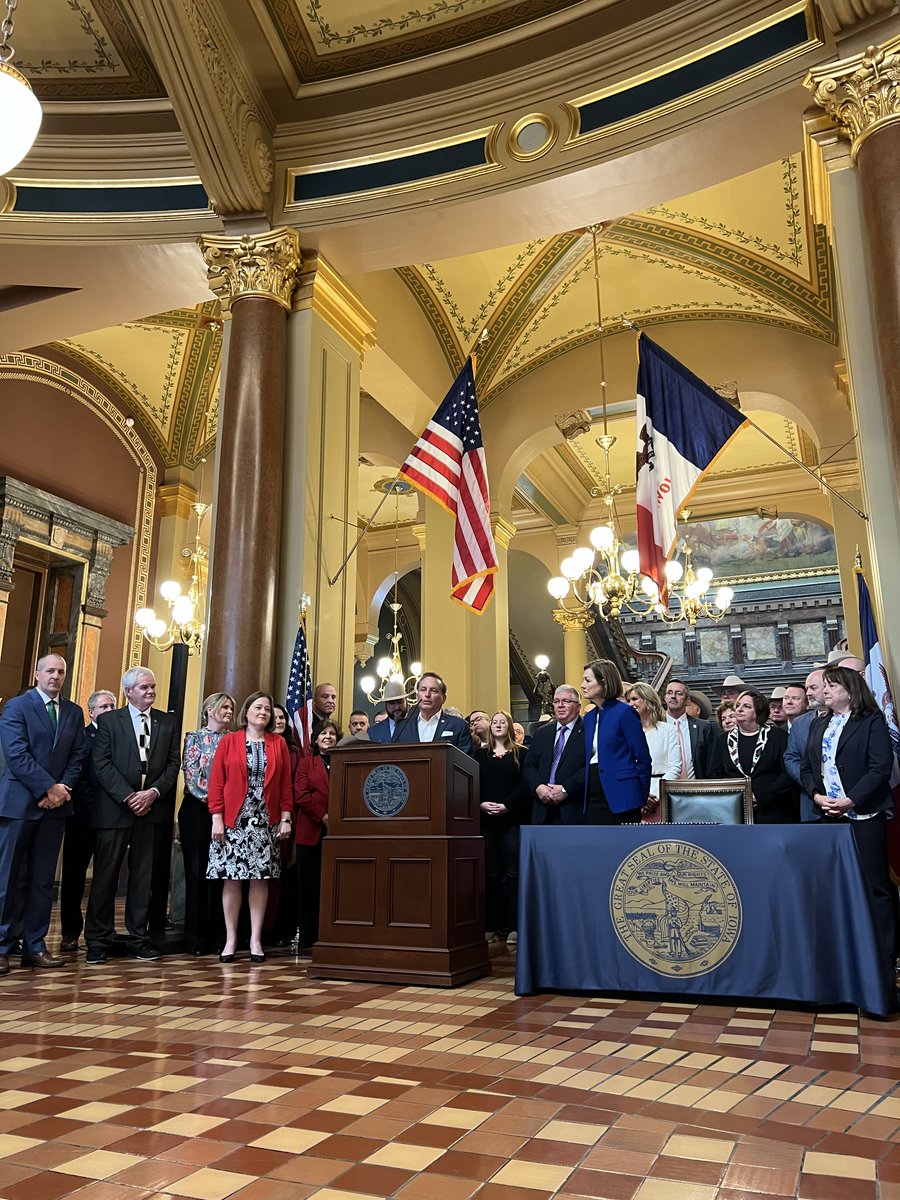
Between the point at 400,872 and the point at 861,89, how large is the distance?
471 centimetres

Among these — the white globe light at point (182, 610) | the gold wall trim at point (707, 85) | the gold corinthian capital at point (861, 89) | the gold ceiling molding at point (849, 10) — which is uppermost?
the gold wall trim at point (707, 85)

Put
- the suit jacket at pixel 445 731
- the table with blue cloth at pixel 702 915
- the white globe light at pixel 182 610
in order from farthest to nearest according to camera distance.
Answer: the white globe light at pixel 182 610 < the suit jacket at pixel 445 731 < the table with blue cloth at pixel 702 915

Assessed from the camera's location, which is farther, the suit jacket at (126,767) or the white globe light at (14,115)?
the suit jacket at (126,767)

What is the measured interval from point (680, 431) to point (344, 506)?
277 centimetres

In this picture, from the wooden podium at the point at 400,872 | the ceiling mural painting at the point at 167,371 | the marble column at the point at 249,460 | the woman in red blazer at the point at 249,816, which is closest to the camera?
the wooden podium at the point at 400,872

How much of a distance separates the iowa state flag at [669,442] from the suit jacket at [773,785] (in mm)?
1028

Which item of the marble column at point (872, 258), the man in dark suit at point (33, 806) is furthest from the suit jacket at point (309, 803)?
the marble column at point (872, 258)

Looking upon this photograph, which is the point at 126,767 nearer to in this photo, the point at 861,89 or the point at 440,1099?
the point at 440,1099

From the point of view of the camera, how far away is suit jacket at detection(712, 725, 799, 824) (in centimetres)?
464

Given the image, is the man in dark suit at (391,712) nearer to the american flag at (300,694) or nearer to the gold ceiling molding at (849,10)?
the american flag at (300,694)

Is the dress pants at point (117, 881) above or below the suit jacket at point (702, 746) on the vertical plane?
below

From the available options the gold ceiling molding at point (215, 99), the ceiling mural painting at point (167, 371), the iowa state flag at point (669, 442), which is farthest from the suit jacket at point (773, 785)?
the ceiling mural painting at point (167, 371)

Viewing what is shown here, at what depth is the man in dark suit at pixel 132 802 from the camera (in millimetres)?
4750

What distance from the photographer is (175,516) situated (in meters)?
11.2
